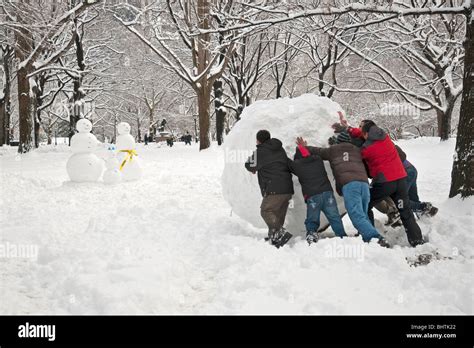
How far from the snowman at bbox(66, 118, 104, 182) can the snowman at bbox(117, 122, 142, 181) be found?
0.61 meters

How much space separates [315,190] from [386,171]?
1.01 m

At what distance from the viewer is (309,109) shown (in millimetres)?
5145

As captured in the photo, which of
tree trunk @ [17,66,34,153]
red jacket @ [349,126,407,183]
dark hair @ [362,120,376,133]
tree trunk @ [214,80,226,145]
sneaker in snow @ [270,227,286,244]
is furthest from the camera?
tree trunk @ [214,80,226,145]

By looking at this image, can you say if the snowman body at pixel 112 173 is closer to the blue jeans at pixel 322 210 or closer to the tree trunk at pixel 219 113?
the blue jeans at pixel 322 210

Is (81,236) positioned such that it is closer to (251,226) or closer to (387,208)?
(251,226)

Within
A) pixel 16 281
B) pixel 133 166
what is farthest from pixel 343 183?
pixel 133 166

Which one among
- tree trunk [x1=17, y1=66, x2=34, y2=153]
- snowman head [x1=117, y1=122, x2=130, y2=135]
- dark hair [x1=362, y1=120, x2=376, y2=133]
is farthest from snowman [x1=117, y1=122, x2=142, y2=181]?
tree trunk [x1=17, y1=66, x2=34, y2=153]

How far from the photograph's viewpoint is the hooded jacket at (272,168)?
4742mm

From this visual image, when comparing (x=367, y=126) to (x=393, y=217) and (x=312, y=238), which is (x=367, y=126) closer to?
(x=393, y=217)

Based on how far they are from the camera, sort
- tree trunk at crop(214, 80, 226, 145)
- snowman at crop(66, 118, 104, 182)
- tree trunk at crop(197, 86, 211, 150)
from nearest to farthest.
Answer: snowman at crop(66, 118, 104, 182)
tree trunk at crop(197, 86, 211, 150)
tree trunk at crop(214, 80, 226, 145)

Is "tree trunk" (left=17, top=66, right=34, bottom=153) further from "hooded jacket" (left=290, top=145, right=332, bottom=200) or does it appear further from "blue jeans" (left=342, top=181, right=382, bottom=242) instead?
"blue jeans" (left=342, top=181, right=382, bottom=242)

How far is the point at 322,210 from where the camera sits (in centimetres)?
475

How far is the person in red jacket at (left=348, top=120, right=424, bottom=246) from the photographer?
15.6ft

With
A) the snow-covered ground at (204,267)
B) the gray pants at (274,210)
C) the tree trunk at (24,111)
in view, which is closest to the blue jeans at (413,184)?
the snow-covered ground at (204,267)
